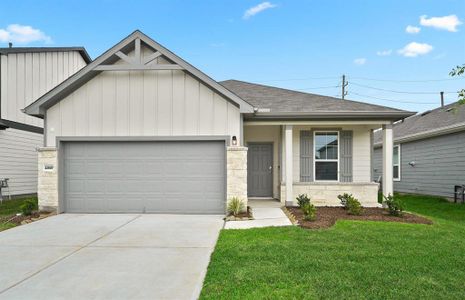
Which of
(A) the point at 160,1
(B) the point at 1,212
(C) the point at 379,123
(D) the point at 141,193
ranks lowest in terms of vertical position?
(B) the point at 1,212

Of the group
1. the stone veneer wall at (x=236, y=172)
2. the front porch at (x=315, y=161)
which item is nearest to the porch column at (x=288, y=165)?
the front porch at (x=315, y=161)

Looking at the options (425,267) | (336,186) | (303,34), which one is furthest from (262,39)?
(425,267)

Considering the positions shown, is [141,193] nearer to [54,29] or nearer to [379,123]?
[379,123]

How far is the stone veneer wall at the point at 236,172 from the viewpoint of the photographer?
367 inches

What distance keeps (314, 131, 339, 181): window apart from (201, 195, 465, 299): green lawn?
4228 millimetres

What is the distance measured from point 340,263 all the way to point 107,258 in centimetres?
349

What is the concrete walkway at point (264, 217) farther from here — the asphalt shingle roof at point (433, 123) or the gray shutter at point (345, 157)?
the asphalt shingle roof at point (433, 123)

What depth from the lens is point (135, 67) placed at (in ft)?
30.5

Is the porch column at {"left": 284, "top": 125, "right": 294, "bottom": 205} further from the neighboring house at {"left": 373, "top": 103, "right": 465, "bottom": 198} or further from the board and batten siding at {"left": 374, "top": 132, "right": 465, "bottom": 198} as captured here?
the board and batten siding at {"left": 374, "top": 132, "right": 465, "bottom": 198}

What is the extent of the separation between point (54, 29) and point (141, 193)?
579 inches

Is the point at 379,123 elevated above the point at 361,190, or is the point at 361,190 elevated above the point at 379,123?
the point at 379,123

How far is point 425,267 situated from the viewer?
4684 millimetres

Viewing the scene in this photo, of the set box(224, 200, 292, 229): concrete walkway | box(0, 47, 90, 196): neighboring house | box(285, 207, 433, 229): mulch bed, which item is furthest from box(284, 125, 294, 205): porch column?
box(0, 47, 90, 196): neighboring house

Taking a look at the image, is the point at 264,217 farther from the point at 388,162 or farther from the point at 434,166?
the point at 434,166
